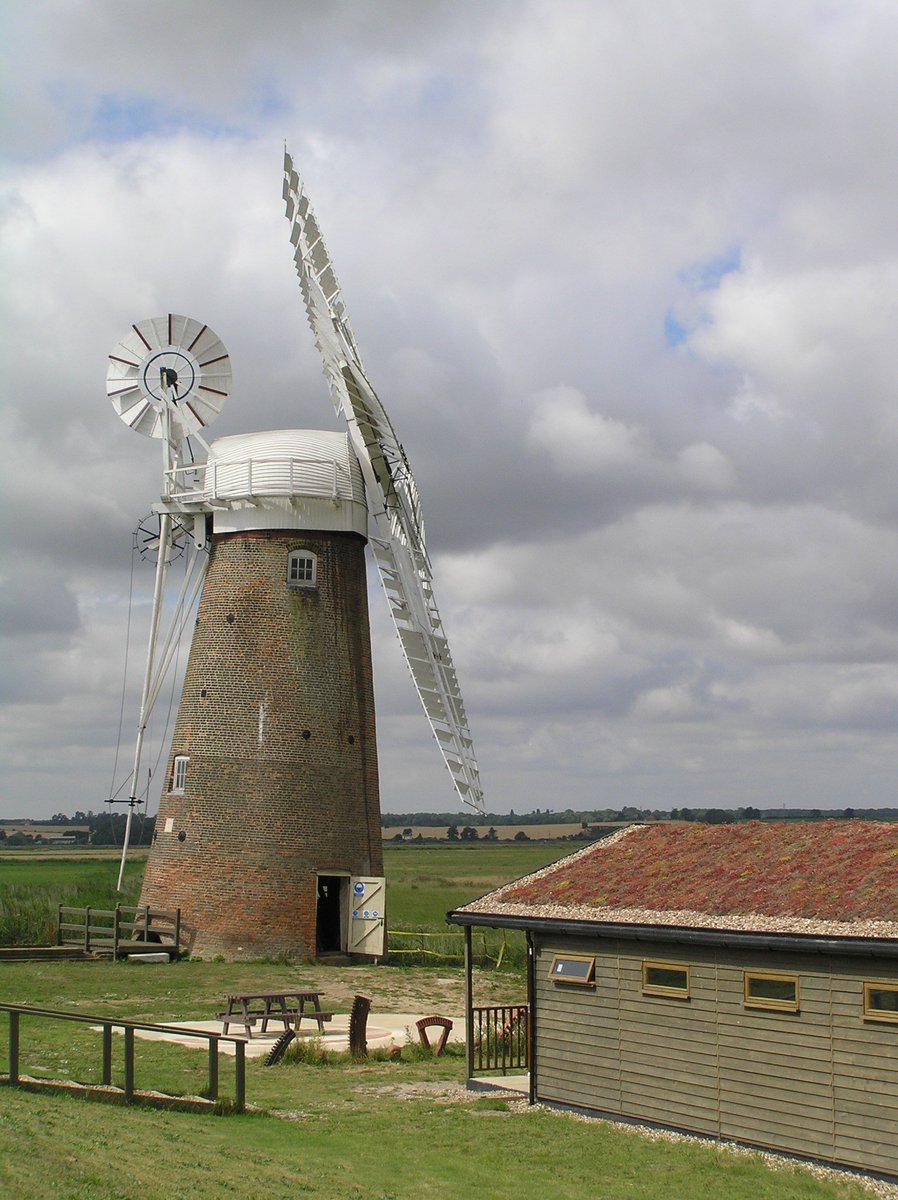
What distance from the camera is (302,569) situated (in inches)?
1321

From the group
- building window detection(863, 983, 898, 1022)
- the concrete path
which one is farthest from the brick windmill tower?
building window detection(863, 983, 898, 1022)

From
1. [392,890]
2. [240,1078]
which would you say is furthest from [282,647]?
[392,890]

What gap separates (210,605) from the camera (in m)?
33.8

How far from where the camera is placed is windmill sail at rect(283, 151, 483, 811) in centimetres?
3366

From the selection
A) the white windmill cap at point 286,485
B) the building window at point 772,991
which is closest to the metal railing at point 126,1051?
the building window at point 772,991

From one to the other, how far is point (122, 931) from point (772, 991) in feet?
75.8

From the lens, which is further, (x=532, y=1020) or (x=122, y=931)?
(x=122, y=931)

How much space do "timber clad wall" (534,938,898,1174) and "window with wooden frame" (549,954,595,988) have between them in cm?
8

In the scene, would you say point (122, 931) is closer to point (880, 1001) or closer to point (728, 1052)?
point (728, 1052)

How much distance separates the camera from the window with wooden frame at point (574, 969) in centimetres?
1655

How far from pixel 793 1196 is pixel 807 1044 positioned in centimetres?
178

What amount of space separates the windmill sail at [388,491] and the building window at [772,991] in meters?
19.2

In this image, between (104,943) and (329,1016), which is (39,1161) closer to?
(329,1016)

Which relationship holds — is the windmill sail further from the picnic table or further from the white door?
the picnic table
